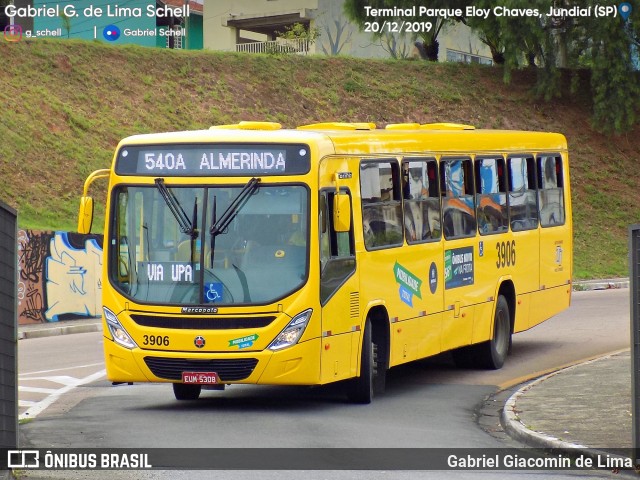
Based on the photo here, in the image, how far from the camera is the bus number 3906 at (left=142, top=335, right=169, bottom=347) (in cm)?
1364

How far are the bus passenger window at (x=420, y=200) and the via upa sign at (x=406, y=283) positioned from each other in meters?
0.46

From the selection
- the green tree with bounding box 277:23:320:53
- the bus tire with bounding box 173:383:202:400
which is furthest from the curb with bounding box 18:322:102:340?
the green tree with bounding box 277:23:320:53

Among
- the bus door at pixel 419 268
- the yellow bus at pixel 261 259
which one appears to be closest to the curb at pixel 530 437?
the bus door at pixel 419 268

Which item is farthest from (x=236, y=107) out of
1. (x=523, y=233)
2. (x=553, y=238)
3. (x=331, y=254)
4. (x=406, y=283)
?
(x=331, y=254)

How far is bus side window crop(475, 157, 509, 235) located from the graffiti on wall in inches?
448

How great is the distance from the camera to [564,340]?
22.5 m

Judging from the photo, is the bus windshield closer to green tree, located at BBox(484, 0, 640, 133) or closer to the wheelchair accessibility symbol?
the wheelchair accessibility symbol

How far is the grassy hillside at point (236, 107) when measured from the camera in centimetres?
3825

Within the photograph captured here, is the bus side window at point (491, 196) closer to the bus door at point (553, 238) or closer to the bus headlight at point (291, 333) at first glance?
the bus door at point (553, 238)

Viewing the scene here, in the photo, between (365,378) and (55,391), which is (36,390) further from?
(365,378)

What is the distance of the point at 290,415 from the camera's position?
1361 centimetres

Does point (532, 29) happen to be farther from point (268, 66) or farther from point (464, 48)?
point (464, 48)

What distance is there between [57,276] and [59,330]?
1.75 metres

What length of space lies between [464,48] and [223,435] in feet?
183
